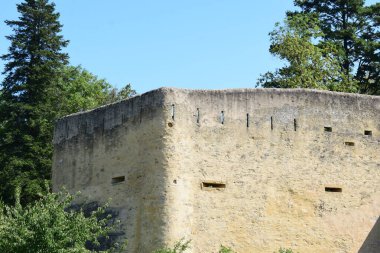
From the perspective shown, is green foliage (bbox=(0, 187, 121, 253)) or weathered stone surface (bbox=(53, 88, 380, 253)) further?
weathered stone surface (bbox=(53, 88, 380, 253))

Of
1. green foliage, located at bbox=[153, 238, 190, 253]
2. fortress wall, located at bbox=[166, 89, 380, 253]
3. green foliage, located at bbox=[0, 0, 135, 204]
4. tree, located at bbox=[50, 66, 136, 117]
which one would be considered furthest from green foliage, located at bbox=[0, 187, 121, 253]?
tree, located at bbox=[50, 66, 136, 117]

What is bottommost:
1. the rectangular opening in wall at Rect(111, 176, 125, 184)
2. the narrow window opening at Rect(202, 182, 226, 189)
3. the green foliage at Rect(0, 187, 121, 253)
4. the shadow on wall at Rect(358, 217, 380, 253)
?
the shadow on wall at Rect(358, 217, 380, 253)

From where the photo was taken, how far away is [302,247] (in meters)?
15.6

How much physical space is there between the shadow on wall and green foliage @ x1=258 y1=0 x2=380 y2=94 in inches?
408

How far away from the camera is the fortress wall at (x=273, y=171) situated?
1528 cm

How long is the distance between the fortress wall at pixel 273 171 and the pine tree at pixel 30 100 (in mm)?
7572

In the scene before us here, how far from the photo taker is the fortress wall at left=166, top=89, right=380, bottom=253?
15.3m

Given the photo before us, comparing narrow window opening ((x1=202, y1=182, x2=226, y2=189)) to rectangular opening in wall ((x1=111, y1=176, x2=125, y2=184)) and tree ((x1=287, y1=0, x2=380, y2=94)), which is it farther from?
tree ((x1=287, y1=0, x2=380, y2=94))

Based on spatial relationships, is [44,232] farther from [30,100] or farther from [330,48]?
[330,48]

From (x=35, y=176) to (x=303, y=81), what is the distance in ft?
33.6

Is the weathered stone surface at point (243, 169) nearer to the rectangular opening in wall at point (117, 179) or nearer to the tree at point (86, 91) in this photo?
the rectangular opening in wall at point (117, 179)

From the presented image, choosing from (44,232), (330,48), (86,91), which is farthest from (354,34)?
(44,232)

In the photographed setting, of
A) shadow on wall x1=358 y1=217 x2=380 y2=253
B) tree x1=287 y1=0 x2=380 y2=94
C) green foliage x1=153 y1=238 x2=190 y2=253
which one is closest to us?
green foliage x1=153 y1=238 x2=190 y2=253

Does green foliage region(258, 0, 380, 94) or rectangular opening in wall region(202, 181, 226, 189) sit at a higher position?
green foliage region(258, 0, 380, 94)
